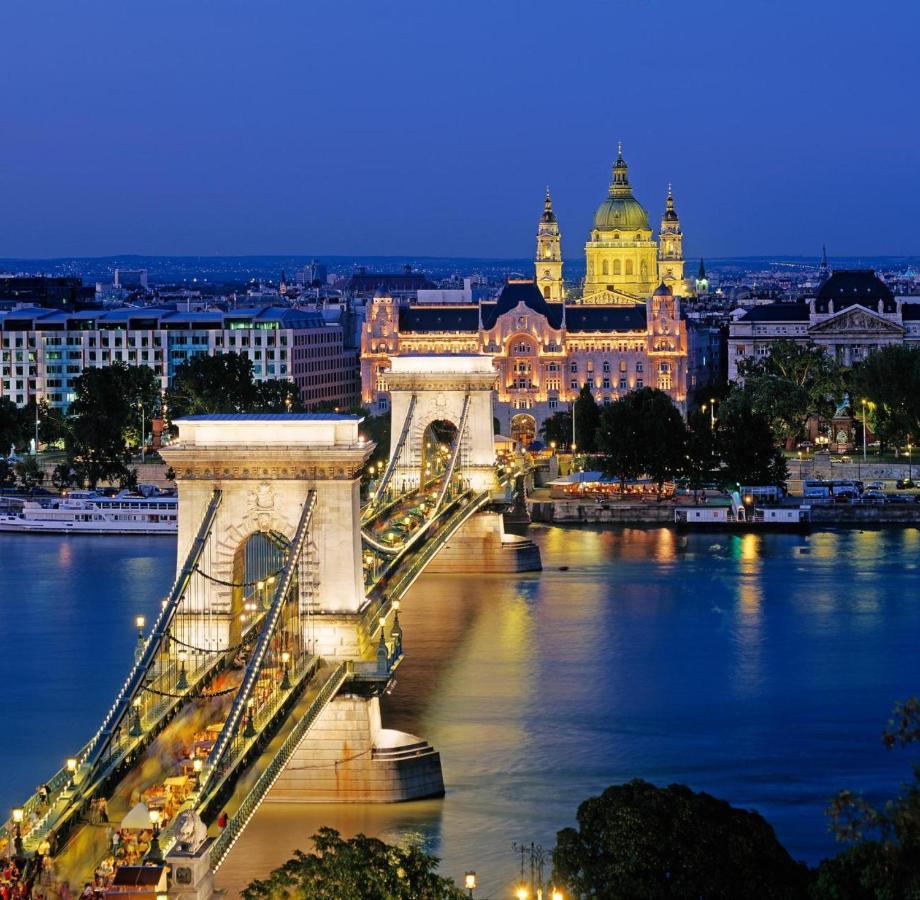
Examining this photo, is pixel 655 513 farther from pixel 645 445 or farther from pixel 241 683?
pixel 241 683

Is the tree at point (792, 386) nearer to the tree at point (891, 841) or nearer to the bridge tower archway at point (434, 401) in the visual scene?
the bridge tower archway at point (434, 401)

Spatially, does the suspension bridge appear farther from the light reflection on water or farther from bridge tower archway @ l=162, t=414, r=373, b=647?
the light reflection on water

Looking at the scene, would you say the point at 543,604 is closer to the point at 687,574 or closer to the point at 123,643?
the point at 687,574

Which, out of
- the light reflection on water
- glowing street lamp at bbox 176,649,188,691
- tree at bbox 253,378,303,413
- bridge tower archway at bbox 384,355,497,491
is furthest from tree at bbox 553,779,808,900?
tree at bbox 253,378,303,413

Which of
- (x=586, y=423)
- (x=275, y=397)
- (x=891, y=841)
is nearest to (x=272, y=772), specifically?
(x=891, y=841)

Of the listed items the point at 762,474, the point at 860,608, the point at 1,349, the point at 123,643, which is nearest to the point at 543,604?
the point at 860,608

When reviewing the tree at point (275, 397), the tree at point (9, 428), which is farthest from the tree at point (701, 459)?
the tree at point (9, 428)

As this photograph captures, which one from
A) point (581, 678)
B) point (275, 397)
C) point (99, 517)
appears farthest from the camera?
point (275, 397)
